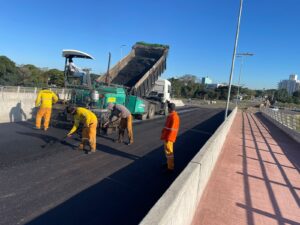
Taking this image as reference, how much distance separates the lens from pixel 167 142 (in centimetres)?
645

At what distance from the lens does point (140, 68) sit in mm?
15719

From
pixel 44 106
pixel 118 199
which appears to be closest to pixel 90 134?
pixel 118 199

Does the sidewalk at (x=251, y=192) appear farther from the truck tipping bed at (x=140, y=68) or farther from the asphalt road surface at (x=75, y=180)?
the truck tipping bed at (x=140, y=68)

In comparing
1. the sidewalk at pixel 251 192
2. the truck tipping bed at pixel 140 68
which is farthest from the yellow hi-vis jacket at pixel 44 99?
the sidewalk at pixel 251 192

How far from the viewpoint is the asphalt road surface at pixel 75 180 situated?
3949 millimetres

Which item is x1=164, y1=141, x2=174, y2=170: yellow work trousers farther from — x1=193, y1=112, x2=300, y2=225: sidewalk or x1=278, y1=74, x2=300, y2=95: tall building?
x1=278, y1=74, x2=300, y2=95: tall building

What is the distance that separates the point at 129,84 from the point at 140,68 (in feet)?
5.30

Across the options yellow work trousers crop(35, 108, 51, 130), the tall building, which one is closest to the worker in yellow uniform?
yellow work trousers crop(35, 108, 51, 130)

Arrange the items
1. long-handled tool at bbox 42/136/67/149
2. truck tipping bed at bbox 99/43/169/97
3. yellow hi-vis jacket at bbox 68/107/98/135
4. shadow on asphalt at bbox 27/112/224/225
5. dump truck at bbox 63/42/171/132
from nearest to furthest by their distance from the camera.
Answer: shadow on asphalt at bbox 27/112/224/225 < yellow hi-vis jacket at bbox 68/107/98/135 < long-handled tool at bbox 42/136/67/149 < dump truck at bbox 63/42/171/132 < truck tipping bed at bbox 99/43/169/97

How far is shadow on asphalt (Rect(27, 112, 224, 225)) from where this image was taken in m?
3.86

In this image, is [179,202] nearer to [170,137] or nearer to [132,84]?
[170,137]

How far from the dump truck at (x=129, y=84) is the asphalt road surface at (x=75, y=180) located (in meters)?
2.14

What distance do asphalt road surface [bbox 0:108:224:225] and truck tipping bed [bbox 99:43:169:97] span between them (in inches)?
245

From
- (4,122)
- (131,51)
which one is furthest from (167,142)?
(131,51)
